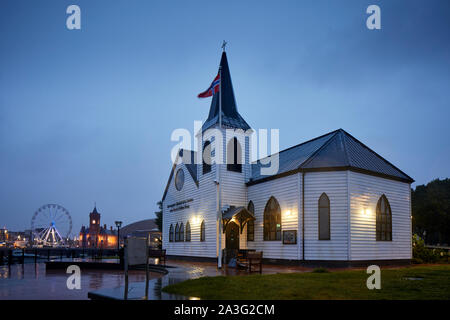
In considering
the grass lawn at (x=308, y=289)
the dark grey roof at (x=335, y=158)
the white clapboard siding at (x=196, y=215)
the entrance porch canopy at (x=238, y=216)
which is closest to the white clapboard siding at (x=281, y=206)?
the dark grey roof at (x=335, y=158)

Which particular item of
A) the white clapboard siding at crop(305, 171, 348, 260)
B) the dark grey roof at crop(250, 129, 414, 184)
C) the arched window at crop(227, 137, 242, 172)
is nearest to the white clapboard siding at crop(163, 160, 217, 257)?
the arched window at crop(227, 137, 242, 172)

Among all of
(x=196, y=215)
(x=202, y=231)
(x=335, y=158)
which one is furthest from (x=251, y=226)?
(x=335, y=158)

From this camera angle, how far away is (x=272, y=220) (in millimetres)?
23625

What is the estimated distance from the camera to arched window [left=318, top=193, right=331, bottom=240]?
20719 mm

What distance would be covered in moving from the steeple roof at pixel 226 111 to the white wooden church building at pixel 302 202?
7 centimetres

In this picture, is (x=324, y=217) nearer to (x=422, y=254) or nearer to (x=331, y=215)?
(x=331, y=215)

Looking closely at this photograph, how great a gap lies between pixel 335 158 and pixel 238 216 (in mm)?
6716

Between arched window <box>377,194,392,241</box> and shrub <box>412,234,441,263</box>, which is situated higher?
arched window <box>377,194,392,241</box>

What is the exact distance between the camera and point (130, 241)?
10.5 metres

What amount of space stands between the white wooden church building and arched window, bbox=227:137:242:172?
7cm

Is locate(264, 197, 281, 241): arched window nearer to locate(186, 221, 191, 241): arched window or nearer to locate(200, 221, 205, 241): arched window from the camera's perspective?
locate(200, 221, 205, 241): arched window

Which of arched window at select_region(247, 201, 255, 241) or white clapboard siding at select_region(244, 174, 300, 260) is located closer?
white clapboard siding at select_region(244, 174, 300, 260)

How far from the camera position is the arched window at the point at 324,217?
816 inches
